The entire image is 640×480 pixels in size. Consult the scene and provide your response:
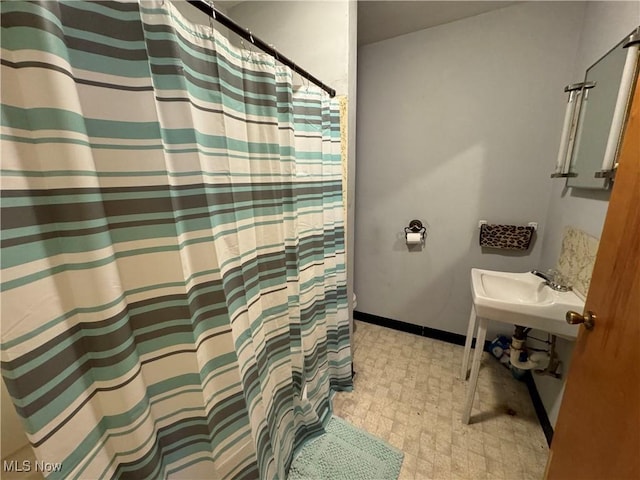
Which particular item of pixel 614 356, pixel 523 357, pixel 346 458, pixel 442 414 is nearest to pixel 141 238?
pixel 614 356

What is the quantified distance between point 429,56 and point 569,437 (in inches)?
90.0

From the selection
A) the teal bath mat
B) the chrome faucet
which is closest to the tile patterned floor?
the teal bath mat

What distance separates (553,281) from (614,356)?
95cm

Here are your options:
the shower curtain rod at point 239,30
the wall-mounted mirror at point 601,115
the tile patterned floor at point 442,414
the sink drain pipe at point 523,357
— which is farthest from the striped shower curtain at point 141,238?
the sink drain pipe at point 523,357

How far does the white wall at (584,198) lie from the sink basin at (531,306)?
7.7 inches

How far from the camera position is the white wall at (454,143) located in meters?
1.57

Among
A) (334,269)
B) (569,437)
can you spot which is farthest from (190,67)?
(569,437)

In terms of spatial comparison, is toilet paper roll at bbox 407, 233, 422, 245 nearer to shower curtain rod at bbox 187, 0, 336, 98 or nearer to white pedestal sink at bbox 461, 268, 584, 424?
white pedestal sink at bbox 461, 268, 584, 424

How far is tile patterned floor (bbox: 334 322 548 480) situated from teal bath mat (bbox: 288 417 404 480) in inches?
2.5

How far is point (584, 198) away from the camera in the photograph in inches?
48.1

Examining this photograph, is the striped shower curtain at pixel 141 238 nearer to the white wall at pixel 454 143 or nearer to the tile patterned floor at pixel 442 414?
the tile patterned floor at pixel 442 414

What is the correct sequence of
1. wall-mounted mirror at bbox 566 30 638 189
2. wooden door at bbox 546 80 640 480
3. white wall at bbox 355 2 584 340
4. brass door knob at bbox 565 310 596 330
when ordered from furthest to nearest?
white wall at bbox 355 2 584 340, wall-mounted mirror at bbox 566 30 638 189, brass door knob at bbox 565 310 596 330, wooden door at bbox 546 80 640 480

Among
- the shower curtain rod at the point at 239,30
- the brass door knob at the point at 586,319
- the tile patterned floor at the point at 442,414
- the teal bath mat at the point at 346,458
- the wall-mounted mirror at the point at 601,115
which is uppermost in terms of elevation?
the shower curtain rod at the point at 239,30

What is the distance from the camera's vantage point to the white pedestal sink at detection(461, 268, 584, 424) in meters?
1.14
